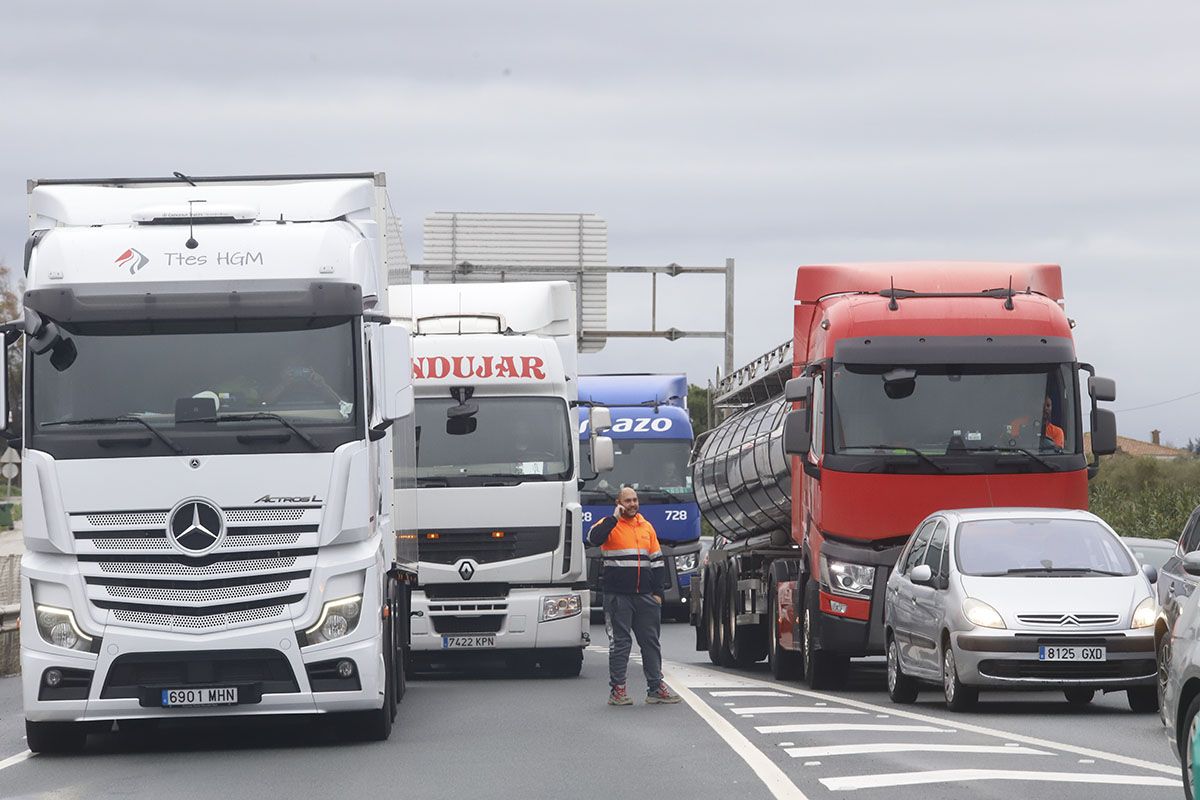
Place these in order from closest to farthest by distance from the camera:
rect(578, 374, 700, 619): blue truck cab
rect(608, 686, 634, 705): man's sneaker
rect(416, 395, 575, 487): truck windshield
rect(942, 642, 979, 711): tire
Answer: rect(942, 642, 979, 711): tire, rect(608, 686, 634, 705): man's sneaker, rect(416, 395, 575, 487): truck windshield, rect(578, 374, 700, 619): blue truck cab

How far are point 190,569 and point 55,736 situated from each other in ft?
5.52

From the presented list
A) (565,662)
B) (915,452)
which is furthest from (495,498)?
(915,452)

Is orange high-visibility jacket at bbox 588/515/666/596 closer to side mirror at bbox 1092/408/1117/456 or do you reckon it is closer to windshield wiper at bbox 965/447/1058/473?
windshield wiper at bbox 965/447/1058/473

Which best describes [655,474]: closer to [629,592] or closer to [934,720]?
[629,592]

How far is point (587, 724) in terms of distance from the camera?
15688 mm

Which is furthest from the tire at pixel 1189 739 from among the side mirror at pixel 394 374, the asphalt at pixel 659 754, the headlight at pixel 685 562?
the headlight at pixel 685 562

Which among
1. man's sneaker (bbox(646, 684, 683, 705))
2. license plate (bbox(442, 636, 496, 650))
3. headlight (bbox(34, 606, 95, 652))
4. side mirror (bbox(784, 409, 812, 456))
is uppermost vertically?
side mirror (bbox(784, 409, 812, 456))

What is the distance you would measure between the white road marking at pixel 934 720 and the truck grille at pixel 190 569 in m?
4.90

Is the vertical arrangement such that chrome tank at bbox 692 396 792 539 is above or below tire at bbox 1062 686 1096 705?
above

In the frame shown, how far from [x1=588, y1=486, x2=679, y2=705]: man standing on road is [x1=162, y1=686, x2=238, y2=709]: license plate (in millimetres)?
4591

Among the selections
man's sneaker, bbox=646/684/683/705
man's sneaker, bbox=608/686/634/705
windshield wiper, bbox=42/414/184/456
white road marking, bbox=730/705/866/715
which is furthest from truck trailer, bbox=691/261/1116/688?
windshield wiper, bbox=42/414/184/456

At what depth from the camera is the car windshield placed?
16594mm

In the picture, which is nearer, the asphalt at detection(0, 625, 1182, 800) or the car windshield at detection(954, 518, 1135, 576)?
the asphalt at detection(0, 625, 1182, 800)

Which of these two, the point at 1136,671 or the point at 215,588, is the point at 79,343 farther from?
the point at 1136,671
